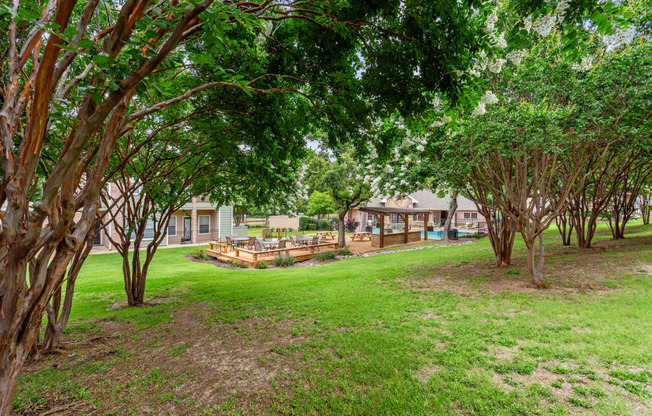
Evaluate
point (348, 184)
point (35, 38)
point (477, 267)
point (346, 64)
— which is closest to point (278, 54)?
point (346, 64)

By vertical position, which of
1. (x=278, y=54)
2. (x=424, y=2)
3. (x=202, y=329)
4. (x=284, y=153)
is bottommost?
(x=202, y=329)

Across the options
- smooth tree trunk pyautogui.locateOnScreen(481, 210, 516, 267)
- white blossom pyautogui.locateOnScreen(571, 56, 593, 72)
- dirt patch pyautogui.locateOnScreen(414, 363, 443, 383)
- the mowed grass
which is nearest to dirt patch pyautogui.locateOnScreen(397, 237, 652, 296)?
the mowed grass

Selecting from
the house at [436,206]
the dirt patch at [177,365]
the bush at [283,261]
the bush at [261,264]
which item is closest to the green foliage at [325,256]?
the bush at [283,261]

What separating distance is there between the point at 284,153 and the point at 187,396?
4078mm

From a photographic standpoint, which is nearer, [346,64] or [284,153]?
[346,64]

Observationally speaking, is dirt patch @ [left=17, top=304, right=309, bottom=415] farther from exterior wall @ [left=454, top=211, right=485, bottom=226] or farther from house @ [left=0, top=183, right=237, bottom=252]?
exterior wall @ [left=454, top=211, right=485, bottom=226]

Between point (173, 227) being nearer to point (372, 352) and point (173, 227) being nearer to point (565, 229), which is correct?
point (372, 352)

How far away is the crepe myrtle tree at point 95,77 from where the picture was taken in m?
1.73

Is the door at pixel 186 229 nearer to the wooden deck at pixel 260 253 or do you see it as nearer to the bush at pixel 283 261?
the wooden deck at pixel 260 253

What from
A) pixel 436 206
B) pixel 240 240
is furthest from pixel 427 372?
pixel 436 206

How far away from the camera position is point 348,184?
64.1 feet

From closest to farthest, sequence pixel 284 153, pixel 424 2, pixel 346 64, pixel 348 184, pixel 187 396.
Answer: pixel 424 2 → pixel 187 396 → pixel 346 64 → pixel 284 153 → pixel 348 184

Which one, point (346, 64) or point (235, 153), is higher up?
point (346, 64)

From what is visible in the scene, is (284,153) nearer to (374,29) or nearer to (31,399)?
(374,29)
